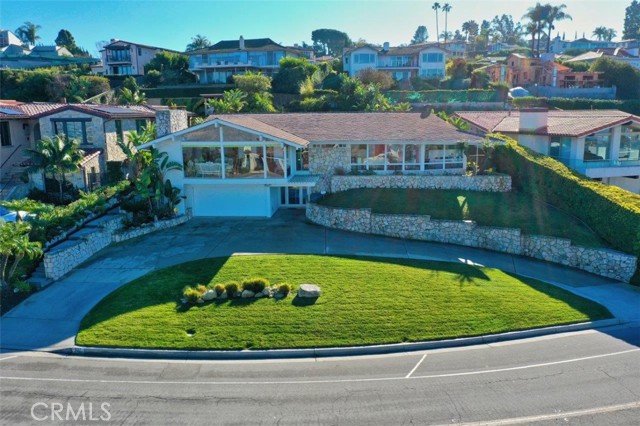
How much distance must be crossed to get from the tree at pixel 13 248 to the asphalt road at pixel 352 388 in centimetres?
533

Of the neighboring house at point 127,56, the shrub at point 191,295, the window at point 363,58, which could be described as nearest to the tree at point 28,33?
the neighboring house at point 127,56

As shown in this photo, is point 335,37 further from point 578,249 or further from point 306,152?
point 578,249

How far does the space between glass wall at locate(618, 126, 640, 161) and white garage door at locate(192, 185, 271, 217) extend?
24.0m

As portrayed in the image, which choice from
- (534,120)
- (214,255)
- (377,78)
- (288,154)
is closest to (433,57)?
(377,78)

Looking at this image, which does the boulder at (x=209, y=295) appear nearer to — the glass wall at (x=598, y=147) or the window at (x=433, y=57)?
the glass wall at (x=598, y=147)

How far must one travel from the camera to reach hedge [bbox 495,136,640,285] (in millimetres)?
23297

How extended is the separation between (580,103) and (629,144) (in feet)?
99.0

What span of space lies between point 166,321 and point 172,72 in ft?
203

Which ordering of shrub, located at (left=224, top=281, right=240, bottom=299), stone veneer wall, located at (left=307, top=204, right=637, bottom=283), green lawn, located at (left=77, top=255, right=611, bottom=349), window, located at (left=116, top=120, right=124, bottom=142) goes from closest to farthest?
green lawn, located at (left=77, top=255, right=611, bottom=349)
shrub, located at (left=224, top=281, right=240, bottom=299)
stone veneer wall, located at (left=307, top=204, right=637, bottom=283)
window, located at (left=116, top=120, right=124, bottom=142)

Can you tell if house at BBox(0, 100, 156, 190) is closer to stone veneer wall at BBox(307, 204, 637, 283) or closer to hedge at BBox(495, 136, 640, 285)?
stone veneer wall at BBox(307, 204, 637, 283)

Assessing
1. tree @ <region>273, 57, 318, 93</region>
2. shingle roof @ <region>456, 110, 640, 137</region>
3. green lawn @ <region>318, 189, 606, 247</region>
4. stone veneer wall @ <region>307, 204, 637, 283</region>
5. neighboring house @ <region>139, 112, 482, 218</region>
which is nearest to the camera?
stone veneer wall @ <region>307, 204, 637, 283</region>

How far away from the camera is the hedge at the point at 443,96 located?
202ft

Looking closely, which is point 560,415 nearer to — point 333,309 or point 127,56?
point 333,309

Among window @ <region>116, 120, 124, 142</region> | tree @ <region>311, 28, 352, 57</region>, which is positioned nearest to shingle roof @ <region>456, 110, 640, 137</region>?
window @ <region>116, 120, 124, 142</region>
